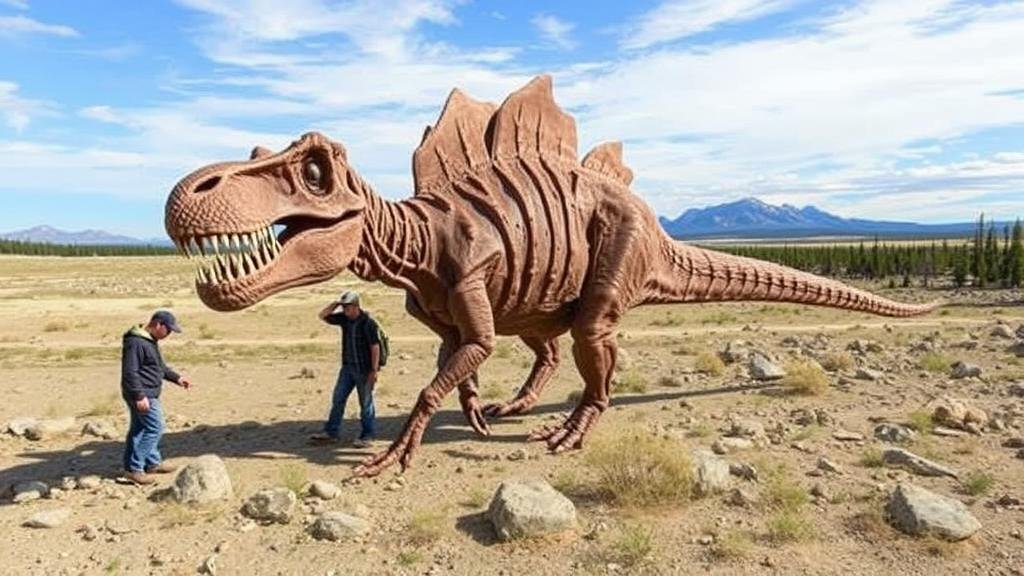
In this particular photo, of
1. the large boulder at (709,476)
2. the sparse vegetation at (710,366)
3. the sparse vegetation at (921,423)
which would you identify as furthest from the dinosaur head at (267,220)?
the sparse vegetation at (710,366)

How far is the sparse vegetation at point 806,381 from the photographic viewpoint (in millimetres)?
A: 9531

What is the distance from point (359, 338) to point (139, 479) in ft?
7.52

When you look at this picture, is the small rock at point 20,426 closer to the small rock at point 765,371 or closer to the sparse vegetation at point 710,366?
the sparse vegetation at point 710,366

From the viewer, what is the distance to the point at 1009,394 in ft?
30.7

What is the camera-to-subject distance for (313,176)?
6152 mm

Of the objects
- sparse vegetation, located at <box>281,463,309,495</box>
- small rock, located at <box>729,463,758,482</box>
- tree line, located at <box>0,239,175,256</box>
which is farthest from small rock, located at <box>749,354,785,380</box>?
tree line, located at <box>0,239,175,256</box>

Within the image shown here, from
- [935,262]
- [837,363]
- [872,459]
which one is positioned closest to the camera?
[872,459]

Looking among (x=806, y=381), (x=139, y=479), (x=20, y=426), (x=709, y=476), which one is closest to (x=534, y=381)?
(x=806, y=381)

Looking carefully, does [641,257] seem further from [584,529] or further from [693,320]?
[693,320]

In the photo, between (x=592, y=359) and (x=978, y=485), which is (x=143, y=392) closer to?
(x=592, y=359)

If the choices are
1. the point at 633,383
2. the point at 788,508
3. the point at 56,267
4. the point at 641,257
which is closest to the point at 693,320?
the point at 633,383

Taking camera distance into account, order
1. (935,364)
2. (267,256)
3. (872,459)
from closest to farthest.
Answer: (267,256) < (872,459) < (935,364)

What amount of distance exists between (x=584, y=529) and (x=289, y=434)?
159 inches

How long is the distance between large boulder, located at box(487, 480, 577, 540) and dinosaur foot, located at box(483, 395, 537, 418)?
3288 millimetres
